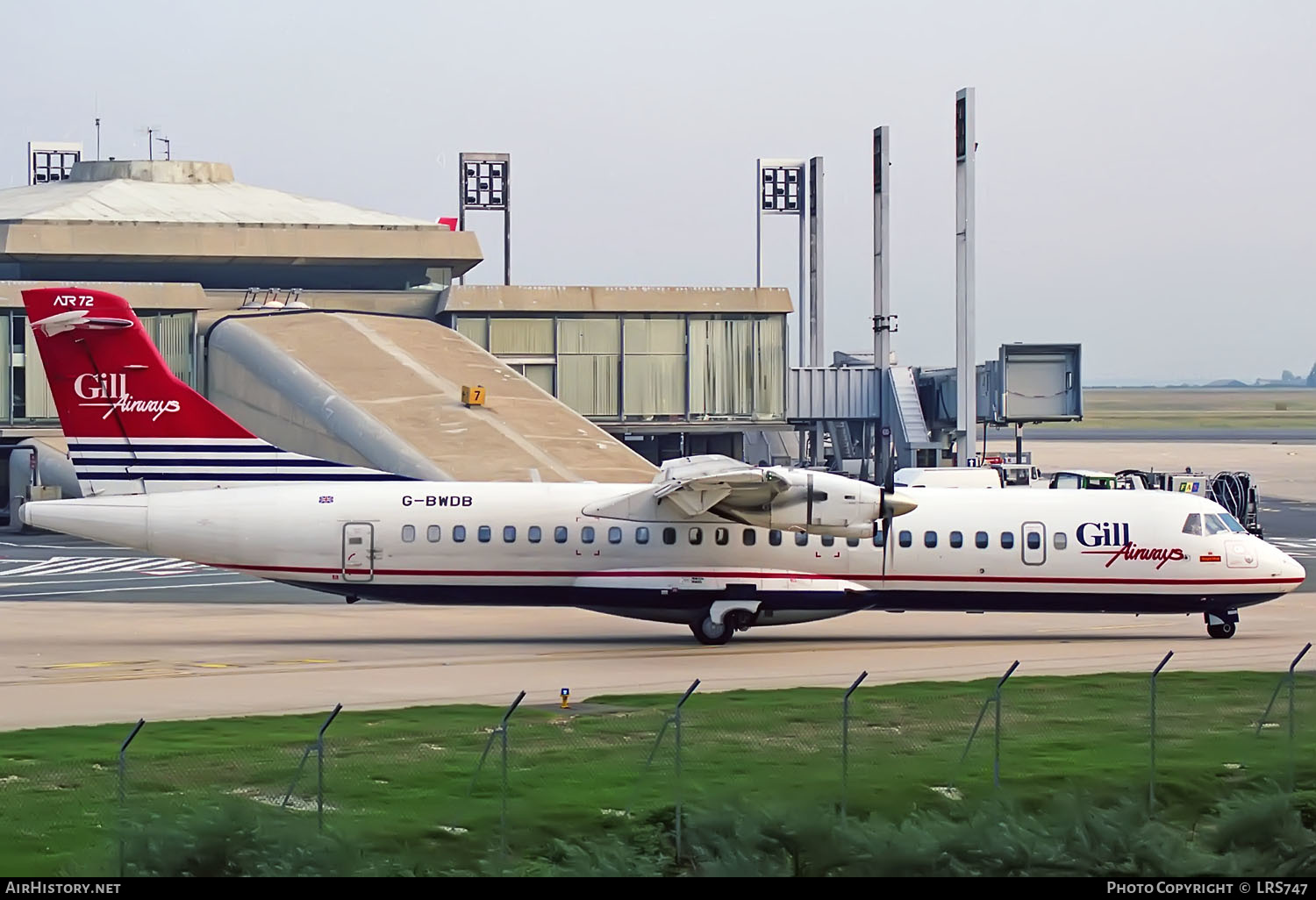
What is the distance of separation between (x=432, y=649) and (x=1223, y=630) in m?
17.0

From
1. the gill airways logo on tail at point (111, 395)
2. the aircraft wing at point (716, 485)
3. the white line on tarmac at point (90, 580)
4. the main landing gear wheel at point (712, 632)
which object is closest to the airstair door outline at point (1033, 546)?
the aircraft wing at point (716, 485)

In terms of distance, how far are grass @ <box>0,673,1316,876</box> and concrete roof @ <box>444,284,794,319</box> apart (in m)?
48.5

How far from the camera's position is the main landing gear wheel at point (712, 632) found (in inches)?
1346

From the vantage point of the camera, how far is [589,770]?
19.3 m

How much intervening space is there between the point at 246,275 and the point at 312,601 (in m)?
36.0

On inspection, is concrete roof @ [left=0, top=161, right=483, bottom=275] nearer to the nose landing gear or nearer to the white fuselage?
the white fuselage

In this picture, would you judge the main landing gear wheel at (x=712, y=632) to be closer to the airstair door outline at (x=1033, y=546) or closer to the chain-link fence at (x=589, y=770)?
the airstair door outline at (x=1033, y=546)

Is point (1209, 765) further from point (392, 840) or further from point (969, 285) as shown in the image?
point (969, 285)

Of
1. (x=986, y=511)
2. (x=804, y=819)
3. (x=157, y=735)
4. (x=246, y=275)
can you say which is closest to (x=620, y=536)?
(x=986, y=511)

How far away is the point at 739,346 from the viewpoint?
7419cm

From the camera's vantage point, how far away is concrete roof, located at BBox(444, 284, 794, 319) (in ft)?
236

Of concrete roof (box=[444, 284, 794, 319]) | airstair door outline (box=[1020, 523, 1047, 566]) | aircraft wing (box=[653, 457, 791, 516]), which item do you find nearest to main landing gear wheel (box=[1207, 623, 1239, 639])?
airstair door outline (box=[1020, 523, 1047, 566])

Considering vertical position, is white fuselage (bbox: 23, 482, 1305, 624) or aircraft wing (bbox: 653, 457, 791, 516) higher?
aircraft wing (bbox: 653, 457, 791, 516)

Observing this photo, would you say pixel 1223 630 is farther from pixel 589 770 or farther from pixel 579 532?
pixel 589 770
